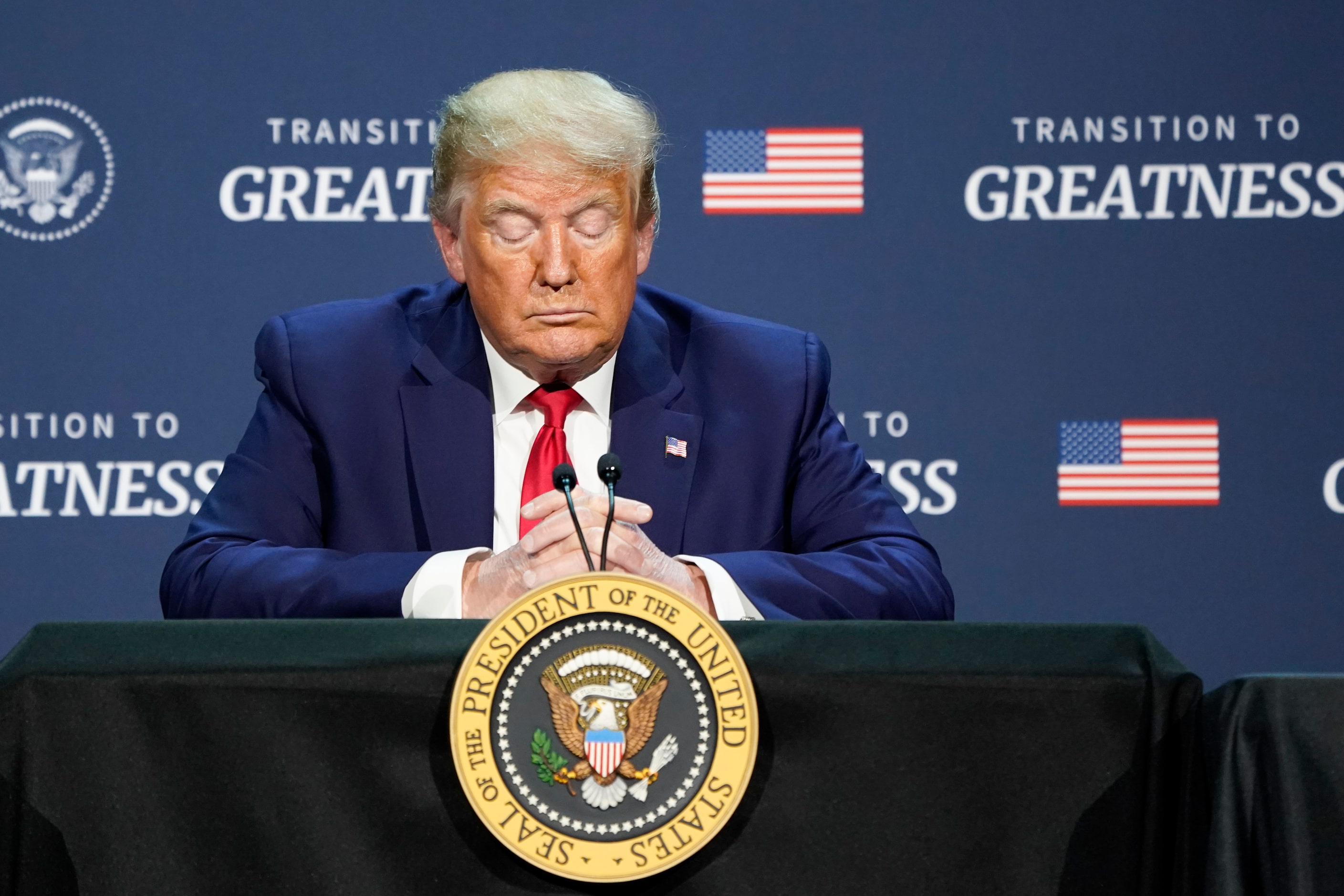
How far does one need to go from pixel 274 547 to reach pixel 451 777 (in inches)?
27.9

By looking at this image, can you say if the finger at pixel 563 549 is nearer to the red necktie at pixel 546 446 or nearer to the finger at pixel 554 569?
the finger at pixel 554 569

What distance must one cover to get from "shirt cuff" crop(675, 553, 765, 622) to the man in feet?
0.57

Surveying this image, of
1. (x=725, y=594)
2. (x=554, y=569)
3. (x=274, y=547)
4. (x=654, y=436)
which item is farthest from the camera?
(x=654, y=436)

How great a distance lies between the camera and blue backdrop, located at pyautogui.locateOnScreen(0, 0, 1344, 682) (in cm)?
308

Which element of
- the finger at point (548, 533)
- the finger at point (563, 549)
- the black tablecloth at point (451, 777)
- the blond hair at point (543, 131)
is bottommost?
the black tablecloth at point (451, 777)

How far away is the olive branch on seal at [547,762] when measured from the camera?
1.11 metres

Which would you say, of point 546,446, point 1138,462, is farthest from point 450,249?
point 1138,462

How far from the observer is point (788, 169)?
10.2ft

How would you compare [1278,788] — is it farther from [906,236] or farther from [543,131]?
[906,236]

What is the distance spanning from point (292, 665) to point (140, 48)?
2331 millimetres

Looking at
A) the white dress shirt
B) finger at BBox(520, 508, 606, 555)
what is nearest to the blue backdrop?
the white dress shirt

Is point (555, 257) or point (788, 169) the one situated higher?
point (788, 169)

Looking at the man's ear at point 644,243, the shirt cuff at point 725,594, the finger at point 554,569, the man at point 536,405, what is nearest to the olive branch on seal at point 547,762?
the finger at point 554,569

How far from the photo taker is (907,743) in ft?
3.84
